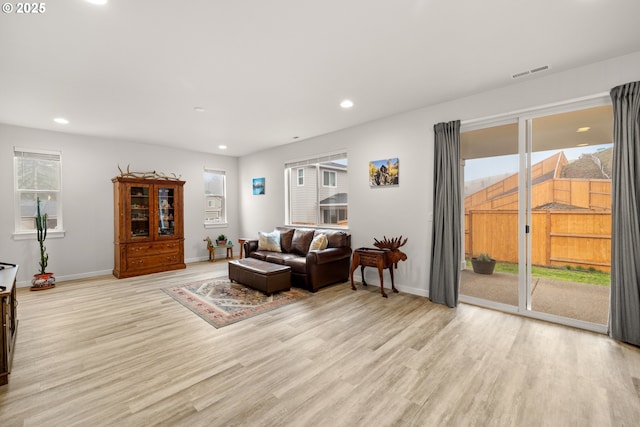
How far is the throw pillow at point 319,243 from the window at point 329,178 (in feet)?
4.15

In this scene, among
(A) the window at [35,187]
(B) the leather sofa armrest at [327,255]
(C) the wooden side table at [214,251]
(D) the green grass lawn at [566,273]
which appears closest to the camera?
(D) the green grass lawn at [566,273]

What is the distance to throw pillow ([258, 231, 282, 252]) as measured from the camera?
5371 millimetres

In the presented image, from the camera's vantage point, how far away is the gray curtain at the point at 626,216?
8.34 ft

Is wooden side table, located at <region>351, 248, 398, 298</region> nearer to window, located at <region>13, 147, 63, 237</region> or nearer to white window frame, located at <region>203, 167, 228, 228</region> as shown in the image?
white window frame, located at <region>203, 167, 228, 228</region>

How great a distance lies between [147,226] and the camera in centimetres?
562

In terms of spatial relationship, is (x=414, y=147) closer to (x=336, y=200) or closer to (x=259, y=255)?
(x=336, y=200)

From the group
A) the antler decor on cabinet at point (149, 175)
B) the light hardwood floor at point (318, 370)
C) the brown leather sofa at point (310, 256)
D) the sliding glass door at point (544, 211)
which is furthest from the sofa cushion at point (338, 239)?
the antler decor on cabinet at point (149, 175)

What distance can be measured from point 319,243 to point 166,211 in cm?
352

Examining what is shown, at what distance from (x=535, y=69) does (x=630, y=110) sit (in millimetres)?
890

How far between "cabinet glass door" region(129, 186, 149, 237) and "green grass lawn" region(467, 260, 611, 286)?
605 cm

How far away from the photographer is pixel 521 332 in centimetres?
285

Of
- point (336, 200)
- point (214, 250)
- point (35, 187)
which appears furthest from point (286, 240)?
point (35, 187)

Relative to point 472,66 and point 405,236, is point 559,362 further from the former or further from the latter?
point 472,66

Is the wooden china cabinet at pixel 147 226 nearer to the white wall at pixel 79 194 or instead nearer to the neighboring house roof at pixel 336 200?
the white wall at pixel 79 194
